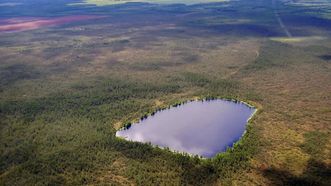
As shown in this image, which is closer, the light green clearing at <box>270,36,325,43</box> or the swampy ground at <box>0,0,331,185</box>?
the swampy ground at <box>0,0,331,185</box>

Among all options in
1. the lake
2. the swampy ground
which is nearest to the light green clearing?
the swampy ground

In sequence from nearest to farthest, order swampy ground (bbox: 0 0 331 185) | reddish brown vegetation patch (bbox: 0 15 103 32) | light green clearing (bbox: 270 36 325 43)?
1. swampy ground (bbox: 0 0 331 185)
2. light green clearing (bbox: 270 36 325 43)
3. reddish brown vegetation patch (bbox: 0 15 103 32)

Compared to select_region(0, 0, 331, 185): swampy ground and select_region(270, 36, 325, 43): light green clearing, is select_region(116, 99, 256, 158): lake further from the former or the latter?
select_region(270, 36, 325, 43): light green clearing

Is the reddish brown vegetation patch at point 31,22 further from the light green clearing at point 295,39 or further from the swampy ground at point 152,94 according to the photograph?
the light green clearing at point 295,39

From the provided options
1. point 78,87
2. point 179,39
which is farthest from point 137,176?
point 179,39

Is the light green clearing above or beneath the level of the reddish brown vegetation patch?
beneath

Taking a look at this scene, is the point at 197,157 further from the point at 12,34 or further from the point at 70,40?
the point at 12,34

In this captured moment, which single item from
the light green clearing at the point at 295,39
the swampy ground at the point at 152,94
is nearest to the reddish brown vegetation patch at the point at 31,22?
the swampy ground at the point at 152,94
